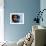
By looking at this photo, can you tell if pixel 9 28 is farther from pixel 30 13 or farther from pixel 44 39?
pixel 44 39

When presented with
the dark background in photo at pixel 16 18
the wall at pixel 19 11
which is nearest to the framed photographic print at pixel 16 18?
the dark background in photo at pixel 16 18

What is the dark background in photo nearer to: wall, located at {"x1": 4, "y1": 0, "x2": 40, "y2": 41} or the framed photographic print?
the framed photographic print

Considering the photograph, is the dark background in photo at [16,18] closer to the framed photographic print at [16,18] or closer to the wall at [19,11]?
the framed photographic print at [16,18]

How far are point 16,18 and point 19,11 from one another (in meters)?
0.31

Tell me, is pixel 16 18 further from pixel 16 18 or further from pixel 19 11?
pixel 19 11

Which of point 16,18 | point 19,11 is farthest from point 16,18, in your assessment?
point 19,11

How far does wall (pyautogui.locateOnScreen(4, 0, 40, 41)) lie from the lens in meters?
4.95

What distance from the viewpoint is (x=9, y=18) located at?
4.99 metres

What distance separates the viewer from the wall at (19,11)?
4.95 m

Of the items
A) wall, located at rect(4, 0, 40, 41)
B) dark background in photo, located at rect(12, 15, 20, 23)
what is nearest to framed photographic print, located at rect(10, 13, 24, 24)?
dark background in photo, located at rect(12, 15, 20, 23)

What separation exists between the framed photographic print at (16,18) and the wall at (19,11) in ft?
0.39

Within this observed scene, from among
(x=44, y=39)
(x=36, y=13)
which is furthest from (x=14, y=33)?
(x=44, y=39)

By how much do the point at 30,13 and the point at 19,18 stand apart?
475 mm

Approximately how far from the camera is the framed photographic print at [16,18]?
5.00 meters
